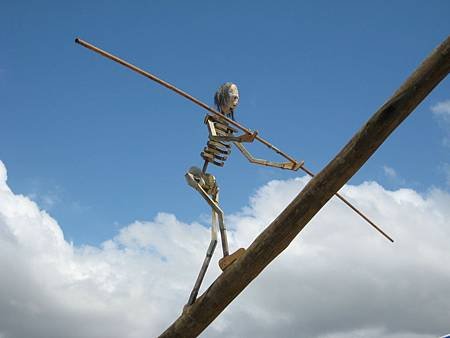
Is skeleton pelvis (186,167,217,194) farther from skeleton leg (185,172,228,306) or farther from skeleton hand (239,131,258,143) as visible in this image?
skeleton hand (239,131,258,143)

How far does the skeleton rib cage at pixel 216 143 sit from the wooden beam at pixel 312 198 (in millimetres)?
1896

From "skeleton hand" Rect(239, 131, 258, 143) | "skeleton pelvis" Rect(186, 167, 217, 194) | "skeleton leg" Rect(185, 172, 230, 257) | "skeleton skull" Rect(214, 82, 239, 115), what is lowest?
"skeleton leg" Rect(185, 172, 230, 257)

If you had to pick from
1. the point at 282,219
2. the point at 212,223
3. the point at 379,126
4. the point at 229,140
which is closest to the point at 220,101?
the point at 229,140

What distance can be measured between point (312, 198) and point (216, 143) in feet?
8.09

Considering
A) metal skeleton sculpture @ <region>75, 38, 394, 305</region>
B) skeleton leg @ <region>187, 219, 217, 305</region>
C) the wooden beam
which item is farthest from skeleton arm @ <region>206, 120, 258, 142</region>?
the wooden beam

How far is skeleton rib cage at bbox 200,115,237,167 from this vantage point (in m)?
8.44

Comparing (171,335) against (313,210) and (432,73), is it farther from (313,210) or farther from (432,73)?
(432,73)

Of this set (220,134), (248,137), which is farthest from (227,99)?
(248,137)

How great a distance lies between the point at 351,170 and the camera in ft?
20.0

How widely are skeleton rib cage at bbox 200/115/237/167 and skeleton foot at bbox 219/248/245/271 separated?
1.63 meters

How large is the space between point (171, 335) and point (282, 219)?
7.75 feet

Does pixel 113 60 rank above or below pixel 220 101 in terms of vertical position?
below

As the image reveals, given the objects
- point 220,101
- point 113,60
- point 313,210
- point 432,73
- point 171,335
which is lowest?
point 171,335

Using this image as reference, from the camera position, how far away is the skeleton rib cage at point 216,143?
8.44m
